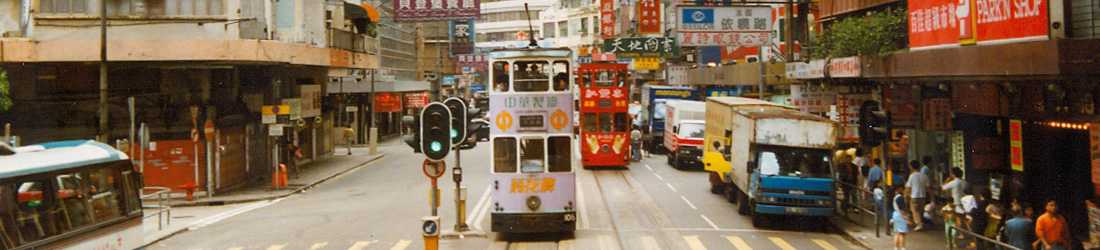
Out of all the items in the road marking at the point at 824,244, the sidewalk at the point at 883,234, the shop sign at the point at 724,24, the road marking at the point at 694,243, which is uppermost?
the shop sign at the point at 724,24

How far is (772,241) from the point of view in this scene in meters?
18.0

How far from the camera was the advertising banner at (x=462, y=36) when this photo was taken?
73.3 metres

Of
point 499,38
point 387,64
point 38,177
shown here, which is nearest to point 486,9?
point 499,38

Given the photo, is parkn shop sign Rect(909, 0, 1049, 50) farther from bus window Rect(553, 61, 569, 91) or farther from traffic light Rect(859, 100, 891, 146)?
bus window Rect(553, 61, 569, 91)

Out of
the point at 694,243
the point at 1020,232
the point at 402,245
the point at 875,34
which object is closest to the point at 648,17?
the point at 875,34

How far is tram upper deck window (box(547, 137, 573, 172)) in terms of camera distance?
56.5ft

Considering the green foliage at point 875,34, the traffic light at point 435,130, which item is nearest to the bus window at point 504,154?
the traffic light at point 435,130

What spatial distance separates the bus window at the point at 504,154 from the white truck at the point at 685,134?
56.0 ft

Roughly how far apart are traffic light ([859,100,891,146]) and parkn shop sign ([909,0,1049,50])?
146 cm

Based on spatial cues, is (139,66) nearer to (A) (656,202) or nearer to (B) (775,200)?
(A) (656,202)

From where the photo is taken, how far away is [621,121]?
33.3 meters

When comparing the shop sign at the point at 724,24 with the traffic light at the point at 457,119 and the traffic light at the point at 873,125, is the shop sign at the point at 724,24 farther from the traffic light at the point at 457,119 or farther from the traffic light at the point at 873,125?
the traffic light at the point at 457,119

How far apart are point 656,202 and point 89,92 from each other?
17263mm

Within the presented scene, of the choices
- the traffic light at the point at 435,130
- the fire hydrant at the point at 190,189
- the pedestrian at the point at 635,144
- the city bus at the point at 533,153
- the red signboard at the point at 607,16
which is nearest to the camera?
the traffic light at the point at 435,130
